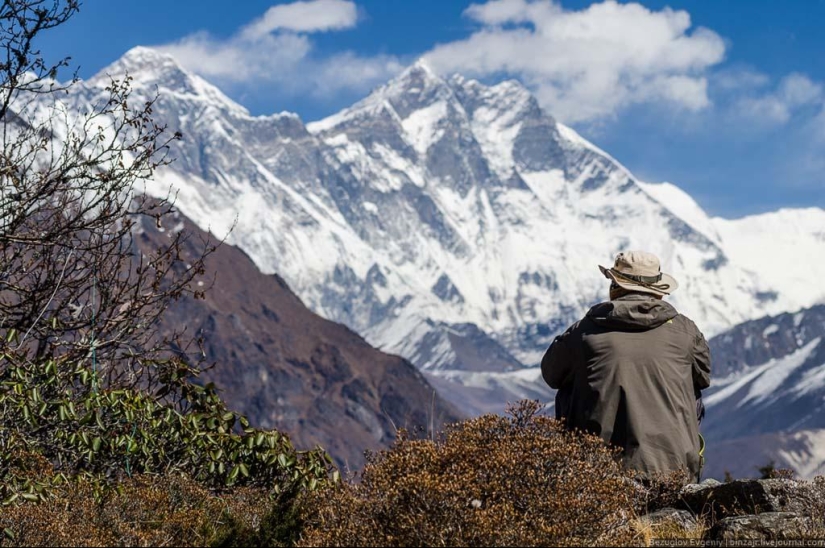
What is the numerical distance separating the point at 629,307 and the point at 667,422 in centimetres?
103

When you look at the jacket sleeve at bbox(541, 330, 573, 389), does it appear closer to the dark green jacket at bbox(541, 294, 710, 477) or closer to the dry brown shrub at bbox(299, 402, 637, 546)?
the dark green jacket at bbox(541, 294, 710, 477)

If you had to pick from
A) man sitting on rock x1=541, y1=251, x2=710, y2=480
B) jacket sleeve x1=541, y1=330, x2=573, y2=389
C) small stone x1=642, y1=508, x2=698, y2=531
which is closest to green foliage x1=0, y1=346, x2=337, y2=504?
jacket sleeve x1=541, y1=330, x2=573, y2=389

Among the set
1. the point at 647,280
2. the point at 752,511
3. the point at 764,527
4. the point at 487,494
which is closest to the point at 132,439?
the point at 487,494

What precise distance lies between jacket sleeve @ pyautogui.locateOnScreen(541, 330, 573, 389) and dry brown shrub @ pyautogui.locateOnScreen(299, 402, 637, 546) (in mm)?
1183

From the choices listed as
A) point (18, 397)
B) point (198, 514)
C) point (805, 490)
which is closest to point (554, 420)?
point (805, 490)

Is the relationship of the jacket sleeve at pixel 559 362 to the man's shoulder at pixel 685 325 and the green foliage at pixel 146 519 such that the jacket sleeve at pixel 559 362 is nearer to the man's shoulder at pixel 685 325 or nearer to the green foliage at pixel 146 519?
the man's shoulder at pixel 685 325

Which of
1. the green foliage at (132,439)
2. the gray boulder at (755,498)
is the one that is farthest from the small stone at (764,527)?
the green foliage at (132,439)

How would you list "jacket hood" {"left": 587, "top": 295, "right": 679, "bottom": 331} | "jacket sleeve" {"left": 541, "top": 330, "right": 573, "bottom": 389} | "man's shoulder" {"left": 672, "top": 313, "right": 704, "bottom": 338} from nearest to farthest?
"jacket hood" {"left": 587, "top": 295, "right": 679, "bottom": 331}
"man's shoulder" {"left": 672, "top": 313, "right": 704, "bottom": 338}
"jacket sleeve" {"left": 541, "top": 330, "right": 573, "bottom": 389}

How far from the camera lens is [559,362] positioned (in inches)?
403

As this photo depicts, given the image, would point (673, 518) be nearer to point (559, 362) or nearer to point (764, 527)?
point (764, 527)

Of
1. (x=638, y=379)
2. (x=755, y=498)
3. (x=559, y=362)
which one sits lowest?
(x=755, y=498)

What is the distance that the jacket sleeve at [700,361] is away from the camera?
10.1 meters

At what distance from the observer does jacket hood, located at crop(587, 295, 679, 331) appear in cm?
985

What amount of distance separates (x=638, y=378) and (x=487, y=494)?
2460mm
